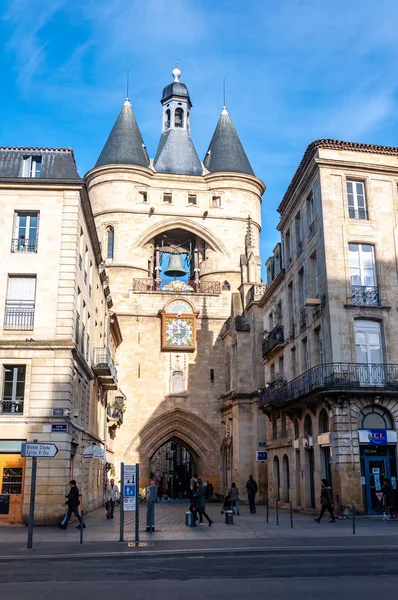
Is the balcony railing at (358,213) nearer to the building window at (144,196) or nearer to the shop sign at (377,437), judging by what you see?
the shop sign at (377,437)

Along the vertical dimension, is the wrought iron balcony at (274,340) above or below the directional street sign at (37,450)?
above

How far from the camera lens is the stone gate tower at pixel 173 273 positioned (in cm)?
4012

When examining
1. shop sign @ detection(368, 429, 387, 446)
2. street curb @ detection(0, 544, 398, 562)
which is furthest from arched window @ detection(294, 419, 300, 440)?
street curb @ detection(0, 544, 398, 562)


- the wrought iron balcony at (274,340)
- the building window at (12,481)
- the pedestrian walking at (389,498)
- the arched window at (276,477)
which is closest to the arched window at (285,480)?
the arched window at (276,477)

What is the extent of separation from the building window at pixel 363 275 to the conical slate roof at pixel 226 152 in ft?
74.4

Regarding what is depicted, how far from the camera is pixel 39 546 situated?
47.0 ft

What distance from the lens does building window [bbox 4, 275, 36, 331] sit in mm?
21125

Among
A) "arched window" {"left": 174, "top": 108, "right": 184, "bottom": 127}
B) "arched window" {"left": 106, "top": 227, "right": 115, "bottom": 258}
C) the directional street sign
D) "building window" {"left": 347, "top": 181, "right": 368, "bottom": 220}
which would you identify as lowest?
the directional street sign

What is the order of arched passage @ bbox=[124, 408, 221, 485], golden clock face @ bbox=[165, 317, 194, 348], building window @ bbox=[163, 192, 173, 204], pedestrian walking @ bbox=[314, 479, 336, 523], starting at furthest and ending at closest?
building window @ bbox=[163, 192, 173, 204], golden clock face @ bbox=[165, 317, 194, 348], arched passage @ bbox=[124, 408, 221, 485], pedestrian walking @ bbox=[314, 479, 336, 523]

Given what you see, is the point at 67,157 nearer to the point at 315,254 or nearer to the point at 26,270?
the point at 26,270

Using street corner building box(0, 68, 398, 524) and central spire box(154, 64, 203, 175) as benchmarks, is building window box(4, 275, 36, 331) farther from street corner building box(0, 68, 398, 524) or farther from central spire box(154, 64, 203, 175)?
central spire box(154, 64, 203, 175)

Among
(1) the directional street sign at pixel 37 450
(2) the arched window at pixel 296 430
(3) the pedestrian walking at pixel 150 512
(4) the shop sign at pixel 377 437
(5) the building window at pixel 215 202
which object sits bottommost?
(3) the pedestrian walking at pixel 150 512

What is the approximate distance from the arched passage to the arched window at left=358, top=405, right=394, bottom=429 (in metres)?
19.0

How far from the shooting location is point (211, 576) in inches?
382
